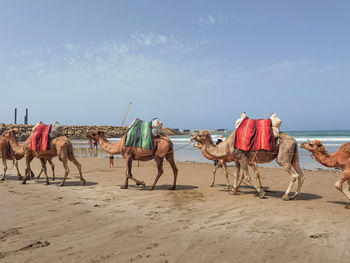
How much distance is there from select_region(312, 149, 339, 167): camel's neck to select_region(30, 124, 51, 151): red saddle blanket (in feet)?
31.2

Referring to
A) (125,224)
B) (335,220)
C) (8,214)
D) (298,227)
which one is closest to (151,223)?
(125,224)

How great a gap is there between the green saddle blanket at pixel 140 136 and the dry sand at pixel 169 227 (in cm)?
168

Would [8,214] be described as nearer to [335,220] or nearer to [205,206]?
[205,206]

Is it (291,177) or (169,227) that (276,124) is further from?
(169,227)

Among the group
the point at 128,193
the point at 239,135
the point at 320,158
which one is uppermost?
the point at 239,135

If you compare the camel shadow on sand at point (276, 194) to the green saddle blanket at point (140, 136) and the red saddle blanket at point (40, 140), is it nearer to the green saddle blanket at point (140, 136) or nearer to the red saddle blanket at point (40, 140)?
the green saddle blanket at point (140, 136)

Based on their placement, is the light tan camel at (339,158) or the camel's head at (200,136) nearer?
the light tan camel at (339,158)

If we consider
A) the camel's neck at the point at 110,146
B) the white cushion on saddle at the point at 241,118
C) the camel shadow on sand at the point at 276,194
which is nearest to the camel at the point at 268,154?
the white cushion on saddle at the point at 241,118

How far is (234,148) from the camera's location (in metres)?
8.80

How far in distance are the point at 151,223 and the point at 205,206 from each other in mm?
2062

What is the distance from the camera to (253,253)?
13.4ft

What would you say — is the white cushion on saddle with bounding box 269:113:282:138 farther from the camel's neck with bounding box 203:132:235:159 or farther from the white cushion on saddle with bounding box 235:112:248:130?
the camel's neck with bounding box 203:132:235:159

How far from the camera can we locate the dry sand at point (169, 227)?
4020mm

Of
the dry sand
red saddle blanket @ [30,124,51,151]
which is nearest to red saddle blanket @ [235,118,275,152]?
the dry sand
